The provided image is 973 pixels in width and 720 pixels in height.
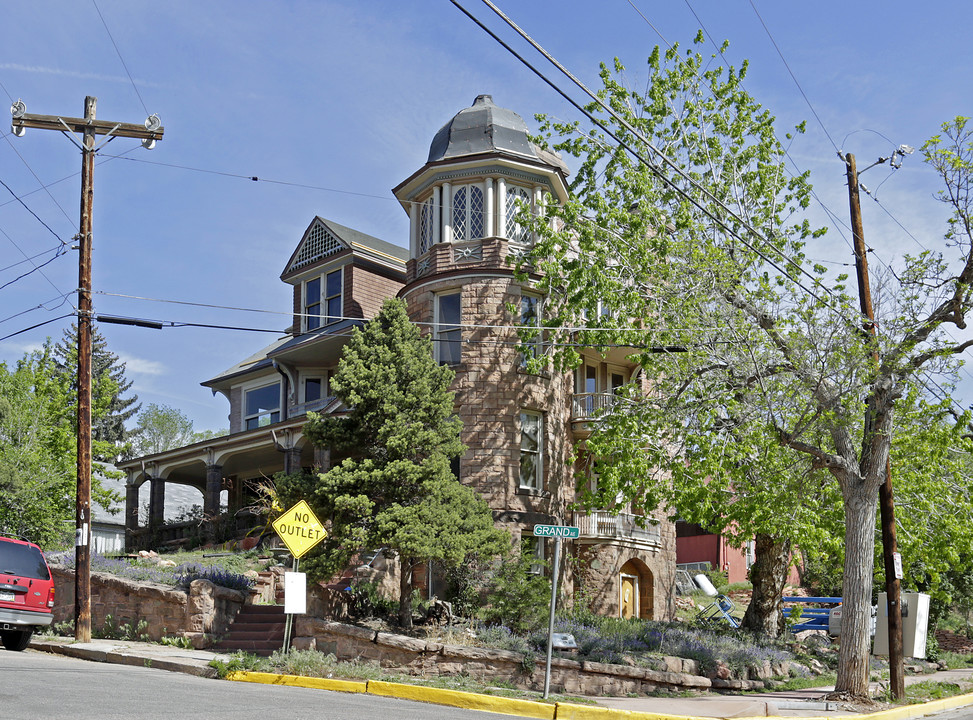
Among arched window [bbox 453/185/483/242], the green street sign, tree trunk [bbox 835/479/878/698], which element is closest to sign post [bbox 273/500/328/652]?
the green street sign

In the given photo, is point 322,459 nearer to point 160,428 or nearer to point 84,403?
point 84,403

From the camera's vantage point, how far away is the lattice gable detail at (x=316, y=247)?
32.7m

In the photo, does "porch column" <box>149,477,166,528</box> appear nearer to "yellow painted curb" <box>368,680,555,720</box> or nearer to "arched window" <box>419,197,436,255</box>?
"arched window" <box>419,197,436,255</box>

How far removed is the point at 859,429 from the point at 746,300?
329cm

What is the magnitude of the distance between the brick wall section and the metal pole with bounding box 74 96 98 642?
5.47m

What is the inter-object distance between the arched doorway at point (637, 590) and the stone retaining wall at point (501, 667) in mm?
11096

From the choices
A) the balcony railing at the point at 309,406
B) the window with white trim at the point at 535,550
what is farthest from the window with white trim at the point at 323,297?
the window with white trim at the point at 535,550

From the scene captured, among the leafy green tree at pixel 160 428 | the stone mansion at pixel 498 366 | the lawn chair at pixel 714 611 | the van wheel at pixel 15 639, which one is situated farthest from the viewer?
the leafy green tree at pixel 160 428

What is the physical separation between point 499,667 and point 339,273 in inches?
732

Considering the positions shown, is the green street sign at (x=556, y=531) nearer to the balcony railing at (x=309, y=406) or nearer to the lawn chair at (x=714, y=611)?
the lawn chair at (x=714, y=611)

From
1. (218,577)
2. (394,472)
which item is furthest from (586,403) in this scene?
(218,577)

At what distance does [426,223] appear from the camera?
28453 mm

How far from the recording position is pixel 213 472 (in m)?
31.9

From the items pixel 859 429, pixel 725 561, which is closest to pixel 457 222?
pixel 859 429
